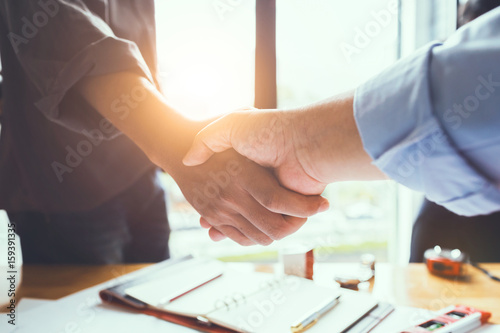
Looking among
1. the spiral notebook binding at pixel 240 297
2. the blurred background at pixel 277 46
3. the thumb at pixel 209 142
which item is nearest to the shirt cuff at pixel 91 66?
the thumb at pixel 209 142

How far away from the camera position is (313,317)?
22.1 inches

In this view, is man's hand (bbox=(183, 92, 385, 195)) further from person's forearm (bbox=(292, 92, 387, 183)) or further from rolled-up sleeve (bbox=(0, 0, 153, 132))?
rolled-up sleeve (bbox=(0, 0, 153, 132))

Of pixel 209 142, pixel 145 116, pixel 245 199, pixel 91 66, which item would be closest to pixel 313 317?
pixel 245 199

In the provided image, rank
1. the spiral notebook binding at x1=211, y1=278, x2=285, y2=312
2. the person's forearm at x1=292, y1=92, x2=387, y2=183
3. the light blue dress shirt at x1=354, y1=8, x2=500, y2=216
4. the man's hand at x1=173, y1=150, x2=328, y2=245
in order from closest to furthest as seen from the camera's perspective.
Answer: the light blue dress shirt at x1=354, y1=8, x2=500, y2=216
the person's forearm at x1=292, y1=92, x2=387, y2=183
the spiral notebook binding at x1=211, y1=278, x2=285, y2=312
the man's hand at x1=173, y1=150, x2=328, y2=245

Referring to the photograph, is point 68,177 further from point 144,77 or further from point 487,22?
point 487,22

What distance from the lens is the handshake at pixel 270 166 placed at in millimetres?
560

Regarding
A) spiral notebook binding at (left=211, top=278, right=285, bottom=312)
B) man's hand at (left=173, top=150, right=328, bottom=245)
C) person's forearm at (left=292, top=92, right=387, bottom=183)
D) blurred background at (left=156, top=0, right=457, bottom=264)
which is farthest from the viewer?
blurred background at (left=156, top=0, right=457, bottom=264)

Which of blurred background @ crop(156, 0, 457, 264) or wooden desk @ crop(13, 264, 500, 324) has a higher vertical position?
blurred background @ crop(156, 0, 457, 264)

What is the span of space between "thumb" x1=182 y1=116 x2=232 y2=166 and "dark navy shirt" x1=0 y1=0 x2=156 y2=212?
19 centimetres

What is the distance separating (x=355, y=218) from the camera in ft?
11.8

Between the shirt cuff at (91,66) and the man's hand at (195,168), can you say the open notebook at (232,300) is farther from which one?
the shirt cuff at (91,66)

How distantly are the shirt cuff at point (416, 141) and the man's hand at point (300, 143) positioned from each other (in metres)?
0.04

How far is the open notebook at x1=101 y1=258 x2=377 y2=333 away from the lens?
0.57 m

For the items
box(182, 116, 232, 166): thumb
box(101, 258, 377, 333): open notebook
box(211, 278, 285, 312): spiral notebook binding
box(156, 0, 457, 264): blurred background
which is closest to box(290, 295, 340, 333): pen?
box(101, 258, 377, 333): open notebook
